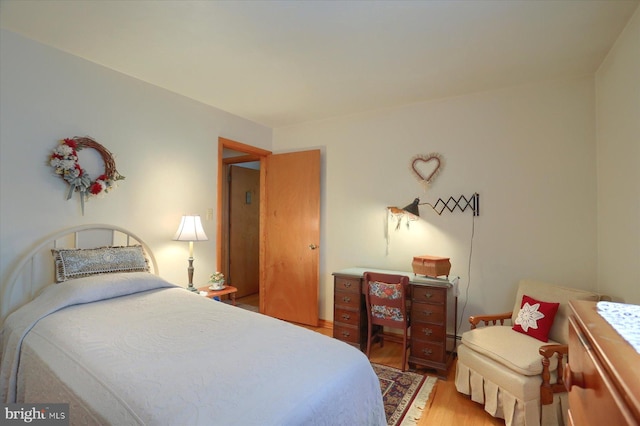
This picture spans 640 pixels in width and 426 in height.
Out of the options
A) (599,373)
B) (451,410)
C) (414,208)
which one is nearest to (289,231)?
(414,208)

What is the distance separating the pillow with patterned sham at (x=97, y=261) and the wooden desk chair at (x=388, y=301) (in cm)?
188

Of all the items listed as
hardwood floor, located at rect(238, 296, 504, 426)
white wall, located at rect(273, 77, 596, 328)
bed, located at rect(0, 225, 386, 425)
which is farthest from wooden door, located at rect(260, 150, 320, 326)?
bed, located at rect(0, 225, 386, 425)

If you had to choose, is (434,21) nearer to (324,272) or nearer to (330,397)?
(330,397)

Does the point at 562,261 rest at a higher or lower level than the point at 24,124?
lower

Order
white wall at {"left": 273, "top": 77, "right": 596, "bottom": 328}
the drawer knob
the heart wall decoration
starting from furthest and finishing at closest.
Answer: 1. the heart wall decoration
2. white wall at {"left": 273, "top": 77, "right": 596, "bottom": 328}
3. the drawer knob

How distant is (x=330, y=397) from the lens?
3.52ft

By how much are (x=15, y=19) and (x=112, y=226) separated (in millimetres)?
1414

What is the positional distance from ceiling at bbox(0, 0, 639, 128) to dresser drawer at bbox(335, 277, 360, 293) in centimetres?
179

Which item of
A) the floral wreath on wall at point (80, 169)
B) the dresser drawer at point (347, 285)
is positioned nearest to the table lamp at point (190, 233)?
the floral wreath on wall at point (80, 169)

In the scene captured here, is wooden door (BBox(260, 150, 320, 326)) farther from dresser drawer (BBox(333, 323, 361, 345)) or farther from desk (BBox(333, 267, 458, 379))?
desk (BBox(333, 267, 458, 379))

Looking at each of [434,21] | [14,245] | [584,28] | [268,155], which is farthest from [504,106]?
[14,245]

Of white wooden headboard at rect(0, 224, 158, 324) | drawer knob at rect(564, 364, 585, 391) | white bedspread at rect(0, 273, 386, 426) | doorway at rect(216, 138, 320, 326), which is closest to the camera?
drawer knob at rect(564, 364, 585, 391)

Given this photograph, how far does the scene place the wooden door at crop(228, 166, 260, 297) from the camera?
15.6 feet

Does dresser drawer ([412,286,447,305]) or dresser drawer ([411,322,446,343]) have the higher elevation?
dresser drawer ([412,286,447,305])
